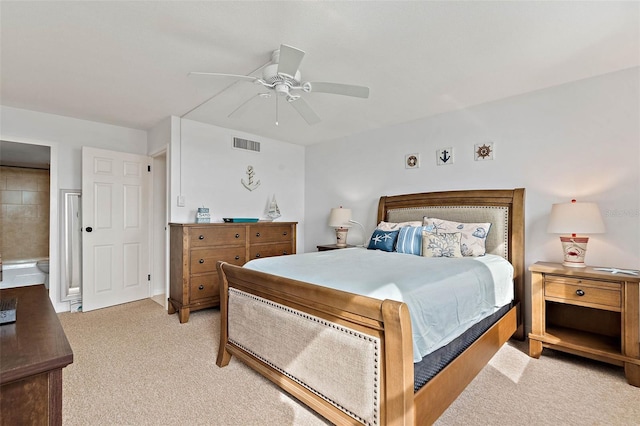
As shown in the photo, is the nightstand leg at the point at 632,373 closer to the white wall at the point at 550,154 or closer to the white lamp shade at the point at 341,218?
the white wall at the point at 550,154

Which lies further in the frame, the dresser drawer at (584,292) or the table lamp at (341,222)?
the table lamp at (341,222)

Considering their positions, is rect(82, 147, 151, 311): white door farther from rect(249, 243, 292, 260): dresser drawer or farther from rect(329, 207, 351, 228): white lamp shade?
rect(329, 207, 351, 228): white lamp shade

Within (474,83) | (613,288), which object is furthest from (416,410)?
(474,83)

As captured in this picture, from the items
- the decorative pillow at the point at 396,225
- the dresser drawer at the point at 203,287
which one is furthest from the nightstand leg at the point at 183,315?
the decorative pillow at the point at 396,225

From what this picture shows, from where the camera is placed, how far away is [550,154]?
287 centimetres

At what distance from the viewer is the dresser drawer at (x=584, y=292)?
223 centimetres

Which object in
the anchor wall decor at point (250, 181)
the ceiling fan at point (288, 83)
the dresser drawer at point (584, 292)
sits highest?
the ceiling fan at point (288, 83)

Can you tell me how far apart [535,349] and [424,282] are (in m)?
1.57

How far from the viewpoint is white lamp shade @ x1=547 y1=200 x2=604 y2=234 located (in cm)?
238

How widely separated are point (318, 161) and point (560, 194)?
3.23 metres

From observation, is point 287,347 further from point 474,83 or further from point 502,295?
point 474,83

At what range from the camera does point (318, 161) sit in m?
5.07

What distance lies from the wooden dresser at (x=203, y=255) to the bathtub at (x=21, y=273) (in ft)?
11.1

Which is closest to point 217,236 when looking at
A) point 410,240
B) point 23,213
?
point 410,240
